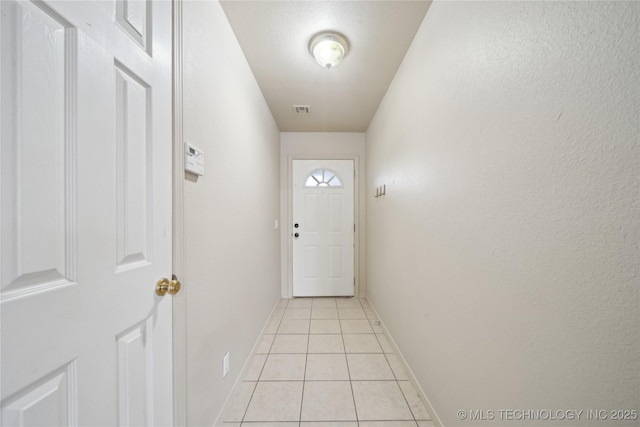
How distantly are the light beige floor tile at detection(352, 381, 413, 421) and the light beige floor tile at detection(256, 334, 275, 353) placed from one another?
0.80 metres

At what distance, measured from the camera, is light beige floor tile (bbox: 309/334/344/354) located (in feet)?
6.22

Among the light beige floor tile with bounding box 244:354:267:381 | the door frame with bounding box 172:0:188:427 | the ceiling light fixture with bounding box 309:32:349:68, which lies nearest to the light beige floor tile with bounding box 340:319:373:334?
the light beige floor tile with bounding box 244:354:267:381

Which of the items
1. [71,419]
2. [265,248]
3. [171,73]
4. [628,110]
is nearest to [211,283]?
[71,419]

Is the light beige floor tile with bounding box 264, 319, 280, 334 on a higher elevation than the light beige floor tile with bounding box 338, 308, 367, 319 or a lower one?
higher

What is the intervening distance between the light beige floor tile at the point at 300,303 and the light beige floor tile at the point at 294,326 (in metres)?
0.42

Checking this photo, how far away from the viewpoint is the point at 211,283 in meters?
1.16

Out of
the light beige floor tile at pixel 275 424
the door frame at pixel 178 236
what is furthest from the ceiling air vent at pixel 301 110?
the light beige floor tile at pixel 275 424

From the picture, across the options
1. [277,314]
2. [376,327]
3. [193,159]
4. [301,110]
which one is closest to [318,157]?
[301,110]

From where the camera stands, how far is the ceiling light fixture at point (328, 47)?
1524 millimetres

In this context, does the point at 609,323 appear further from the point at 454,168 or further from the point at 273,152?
the point at 273,152

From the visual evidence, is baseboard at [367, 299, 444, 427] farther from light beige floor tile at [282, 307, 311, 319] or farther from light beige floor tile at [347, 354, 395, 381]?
light beige floor tile at [282, 307, 311, 319]

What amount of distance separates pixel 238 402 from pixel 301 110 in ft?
8.65

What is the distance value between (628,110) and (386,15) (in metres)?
1.36

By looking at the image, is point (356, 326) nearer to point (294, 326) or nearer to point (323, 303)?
point (294, 326)
